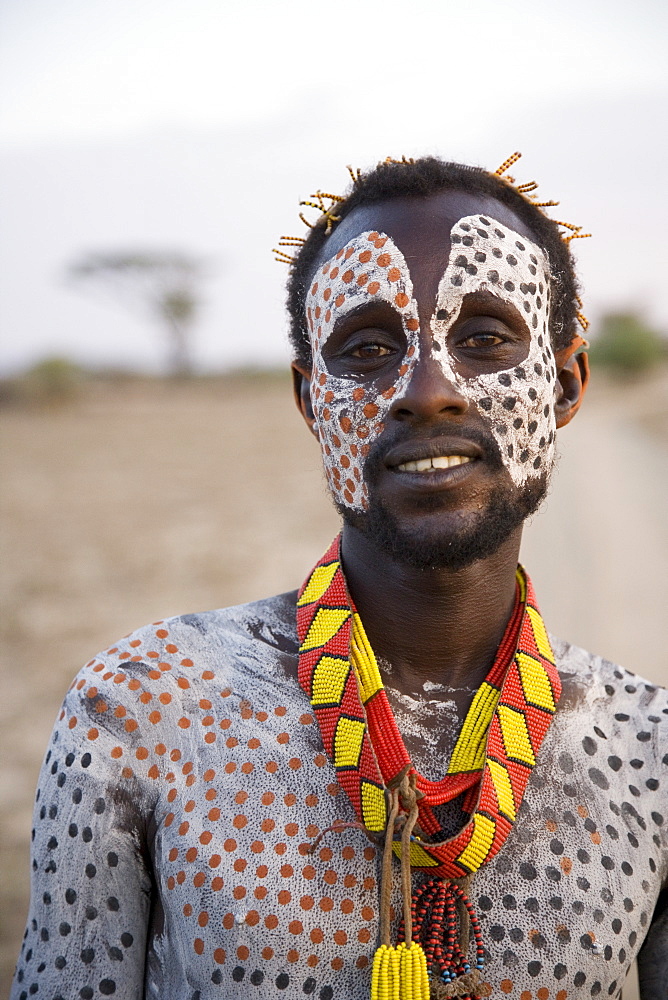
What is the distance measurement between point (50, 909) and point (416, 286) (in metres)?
1.65

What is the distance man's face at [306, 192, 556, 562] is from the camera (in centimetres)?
205

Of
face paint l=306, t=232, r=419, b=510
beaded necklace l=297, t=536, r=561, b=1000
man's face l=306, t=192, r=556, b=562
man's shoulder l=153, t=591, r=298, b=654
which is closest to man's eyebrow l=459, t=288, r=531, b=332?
man's face l=306, t=192, r=556, b=562

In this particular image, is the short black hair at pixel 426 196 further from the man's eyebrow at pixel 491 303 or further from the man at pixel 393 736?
the man's eyebrow at pixel 491 303

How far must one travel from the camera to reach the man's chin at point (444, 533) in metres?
2.04

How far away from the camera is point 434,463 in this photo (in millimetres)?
2041

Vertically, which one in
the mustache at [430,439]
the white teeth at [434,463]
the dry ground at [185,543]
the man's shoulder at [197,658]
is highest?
the mustache at [430,439]

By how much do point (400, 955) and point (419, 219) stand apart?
169 cm

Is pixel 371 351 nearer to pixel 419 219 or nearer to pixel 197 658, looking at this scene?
pixel 419 219

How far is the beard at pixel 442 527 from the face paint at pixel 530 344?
58 mm

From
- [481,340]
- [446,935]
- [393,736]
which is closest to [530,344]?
[481,340]

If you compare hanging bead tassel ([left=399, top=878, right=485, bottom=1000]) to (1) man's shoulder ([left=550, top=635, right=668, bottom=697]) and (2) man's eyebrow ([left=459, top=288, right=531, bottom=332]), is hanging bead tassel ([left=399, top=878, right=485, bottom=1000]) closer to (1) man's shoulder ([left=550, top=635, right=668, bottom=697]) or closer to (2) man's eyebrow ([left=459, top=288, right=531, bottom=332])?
(1) man's shoulder ([left=550, top=635, right=668, bottom=697])

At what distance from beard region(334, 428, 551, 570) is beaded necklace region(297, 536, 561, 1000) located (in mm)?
257

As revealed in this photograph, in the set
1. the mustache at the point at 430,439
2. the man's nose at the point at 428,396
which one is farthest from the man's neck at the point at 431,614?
the man's nose at the point at 428,396

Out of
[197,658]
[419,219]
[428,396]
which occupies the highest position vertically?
[419,219]
